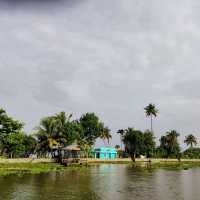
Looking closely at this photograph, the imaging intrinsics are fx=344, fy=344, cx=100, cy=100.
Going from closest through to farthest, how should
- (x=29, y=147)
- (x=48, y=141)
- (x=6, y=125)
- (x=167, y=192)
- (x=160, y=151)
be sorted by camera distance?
(x=167, y=192)
(x=6, y=125)
(x=48, y=141)
(x=29, y=147)
(x=160, y=151)

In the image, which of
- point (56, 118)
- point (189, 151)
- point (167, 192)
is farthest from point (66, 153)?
point (189, 151)

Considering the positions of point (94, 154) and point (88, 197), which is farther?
point (94, 154)

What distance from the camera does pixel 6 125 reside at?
208ft

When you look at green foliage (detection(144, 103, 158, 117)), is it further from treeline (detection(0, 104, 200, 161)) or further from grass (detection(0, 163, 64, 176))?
grass (detection(0, 163, 64, 176))

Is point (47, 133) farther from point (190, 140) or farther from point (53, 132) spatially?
point (190, 140)

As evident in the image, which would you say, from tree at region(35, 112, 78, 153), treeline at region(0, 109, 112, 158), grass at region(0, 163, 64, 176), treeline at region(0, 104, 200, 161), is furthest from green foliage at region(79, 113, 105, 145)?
grass at region(0, 163, 64, 176)

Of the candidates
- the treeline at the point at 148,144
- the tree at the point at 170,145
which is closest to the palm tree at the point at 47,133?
the treeline at the point at 148,144

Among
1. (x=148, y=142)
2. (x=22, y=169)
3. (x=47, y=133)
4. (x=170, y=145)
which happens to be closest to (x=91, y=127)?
(x=148, y=142)

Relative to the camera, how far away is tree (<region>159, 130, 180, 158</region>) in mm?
126375

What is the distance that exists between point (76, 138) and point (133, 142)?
1108 inches

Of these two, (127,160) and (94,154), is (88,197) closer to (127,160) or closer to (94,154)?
(127,160)

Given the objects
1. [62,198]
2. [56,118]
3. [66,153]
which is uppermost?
[56,118]

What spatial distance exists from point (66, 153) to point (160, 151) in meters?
48.7

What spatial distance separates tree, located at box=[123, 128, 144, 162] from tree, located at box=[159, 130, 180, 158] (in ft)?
60.6
